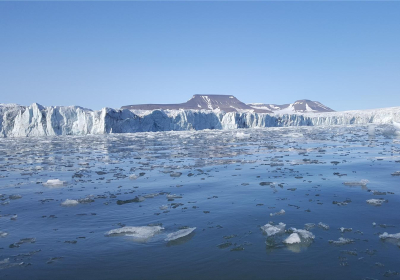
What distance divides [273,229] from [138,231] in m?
2.34

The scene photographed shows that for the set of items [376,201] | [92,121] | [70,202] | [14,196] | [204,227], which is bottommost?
[14,196]

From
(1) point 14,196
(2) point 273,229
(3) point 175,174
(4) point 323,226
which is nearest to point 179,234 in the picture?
(2) point 273,229

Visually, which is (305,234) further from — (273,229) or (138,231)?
(138,231)

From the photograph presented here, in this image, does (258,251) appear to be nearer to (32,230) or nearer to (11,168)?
(32,230)

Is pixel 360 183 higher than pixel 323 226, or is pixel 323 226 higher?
pixel 360 183

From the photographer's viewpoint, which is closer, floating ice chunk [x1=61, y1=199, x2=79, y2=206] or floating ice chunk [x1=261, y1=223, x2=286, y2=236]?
floating ice chunk [x1=261, y1=223, x2=286, y2=236]

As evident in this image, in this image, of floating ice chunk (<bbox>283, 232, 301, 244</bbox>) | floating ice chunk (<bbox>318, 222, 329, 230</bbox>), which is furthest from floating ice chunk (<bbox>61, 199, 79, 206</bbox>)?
floating ice chunk (<bbox>318, 222, 329, 230</bbox>)

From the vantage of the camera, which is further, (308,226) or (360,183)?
(360,183)

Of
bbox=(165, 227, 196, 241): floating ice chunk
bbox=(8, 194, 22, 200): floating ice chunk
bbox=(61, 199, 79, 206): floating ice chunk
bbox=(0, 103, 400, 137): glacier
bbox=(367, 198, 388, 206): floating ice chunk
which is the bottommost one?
bbox=(8, 194, 22, 200): floating ice chunk

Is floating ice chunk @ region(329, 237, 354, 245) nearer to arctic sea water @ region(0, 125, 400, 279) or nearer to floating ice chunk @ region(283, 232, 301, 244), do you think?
arctic sea water @ region(0, 125, 400, 279)

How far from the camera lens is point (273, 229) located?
4934 mm

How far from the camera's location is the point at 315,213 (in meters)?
5.87

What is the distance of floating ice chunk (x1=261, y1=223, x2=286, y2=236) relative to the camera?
4873 millimetres

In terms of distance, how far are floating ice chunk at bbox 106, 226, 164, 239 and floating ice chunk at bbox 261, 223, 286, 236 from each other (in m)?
1.84
